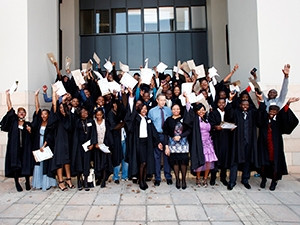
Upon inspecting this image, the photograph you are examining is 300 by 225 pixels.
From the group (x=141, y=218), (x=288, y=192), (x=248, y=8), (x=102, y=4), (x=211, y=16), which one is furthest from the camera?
(x=102, y=4)

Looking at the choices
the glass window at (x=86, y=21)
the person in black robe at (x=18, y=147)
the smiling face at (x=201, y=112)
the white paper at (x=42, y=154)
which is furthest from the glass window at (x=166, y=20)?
the white paper at (x=42, y=154)

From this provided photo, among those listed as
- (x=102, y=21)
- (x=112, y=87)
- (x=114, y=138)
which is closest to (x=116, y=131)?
(x=114, y=138)

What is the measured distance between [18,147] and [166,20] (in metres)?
9.95

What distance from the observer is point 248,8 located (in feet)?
23.0

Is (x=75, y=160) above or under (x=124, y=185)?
above

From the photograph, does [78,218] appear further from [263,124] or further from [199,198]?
[263,124]

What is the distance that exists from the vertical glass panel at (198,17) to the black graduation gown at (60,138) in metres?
9.50

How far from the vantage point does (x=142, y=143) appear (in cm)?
530

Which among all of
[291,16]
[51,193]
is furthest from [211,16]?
[51,193]

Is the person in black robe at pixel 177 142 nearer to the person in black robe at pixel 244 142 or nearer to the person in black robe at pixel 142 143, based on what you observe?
the person in black robe at pixel 142 143

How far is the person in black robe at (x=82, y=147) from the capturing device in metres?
5.17

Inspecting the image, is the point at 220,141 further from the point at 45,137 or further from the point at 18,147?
the point at 18,147

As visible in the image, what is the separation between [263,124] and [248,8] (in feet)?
12.3

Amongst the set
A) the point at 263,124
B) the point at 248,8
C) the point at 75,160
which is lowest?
the point at 75,160
